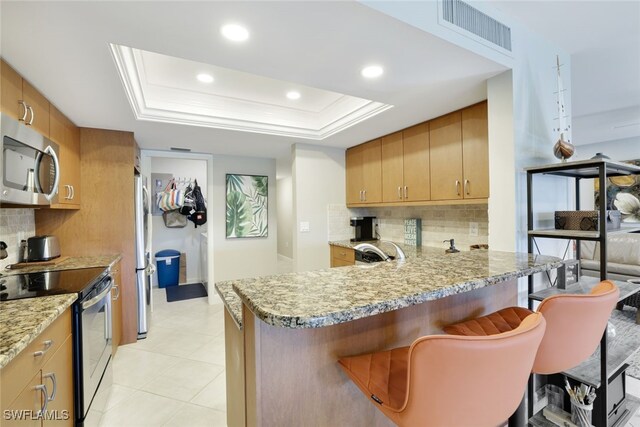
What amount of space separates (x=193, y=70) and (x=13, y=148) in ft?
4.17

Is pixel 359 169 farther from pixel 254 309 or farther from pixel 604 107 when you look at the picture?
pixel 254 309

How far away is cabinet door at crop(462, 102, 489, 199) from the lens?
227 cm

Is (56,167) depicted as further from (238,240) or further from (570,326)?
(570,326)

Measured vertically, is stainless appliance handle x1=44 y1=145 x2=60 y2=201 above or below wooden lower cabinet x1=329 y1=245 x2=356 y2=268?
above

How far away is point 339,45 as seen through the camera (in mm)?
1467

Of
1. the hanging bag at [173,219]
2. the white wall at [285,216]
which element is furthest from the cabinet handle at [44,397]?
the white wall at [285,216]

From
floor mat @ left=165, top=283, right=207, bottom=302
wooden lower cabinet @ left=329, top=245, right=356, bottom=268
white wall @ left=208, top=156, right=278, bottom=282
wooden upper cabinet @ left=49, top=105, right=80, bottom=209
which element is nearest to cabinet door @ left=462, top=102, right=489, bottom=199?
wooden lower cabinet @ left=329, top=245, right=356, bottom=268

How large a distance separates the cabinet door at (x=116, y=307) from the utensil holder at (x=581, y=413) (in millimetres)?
3208

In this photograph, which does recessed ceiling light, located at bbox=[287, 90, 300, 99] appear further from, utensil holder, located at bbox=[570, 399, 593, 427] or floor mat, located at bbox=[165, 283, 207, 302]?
floor mat, located at bbox=[165, 283, 207, 302]

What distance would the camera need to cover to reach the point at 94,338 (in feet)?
5.82

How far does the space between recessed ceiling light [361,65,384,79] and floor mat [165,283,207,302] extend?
157 inches

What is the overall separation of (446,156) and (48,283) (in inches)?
117

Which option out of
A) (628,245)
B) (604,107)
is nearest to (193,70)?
(604,107)

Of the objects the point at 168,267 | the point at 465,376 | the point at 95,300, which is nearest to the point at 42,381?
the point at 95,300
